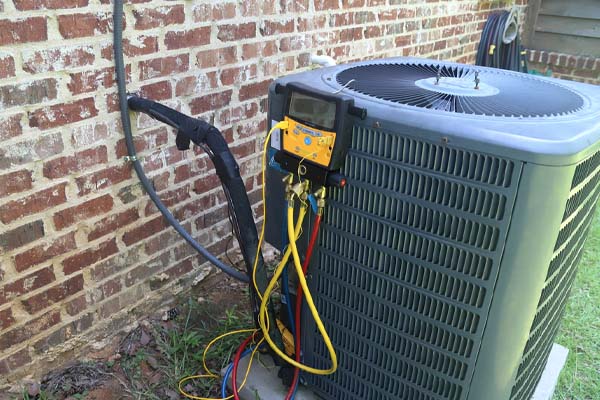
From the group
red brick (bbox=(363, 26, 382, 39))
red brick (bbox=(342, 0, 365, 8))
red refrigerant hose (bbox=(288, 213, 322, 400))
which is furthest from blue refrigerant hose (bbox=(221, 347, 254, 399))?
red brick (bbox=(363, 26, 382, 39))

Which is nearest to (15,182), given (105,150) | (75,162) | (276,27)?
(75,162)

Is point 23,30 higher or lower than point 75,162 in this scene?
higher

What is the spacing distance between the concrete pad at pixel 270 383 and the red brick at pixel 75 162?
0.86m

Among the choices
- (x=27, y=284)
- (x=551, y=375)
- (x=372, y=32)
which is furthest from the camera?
(x=372, y=32)

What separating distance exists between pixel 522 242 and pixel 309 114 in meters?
0.60

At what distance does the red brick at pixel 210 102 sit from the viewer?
1998mm

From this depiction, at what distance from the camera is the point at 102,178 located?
175cm

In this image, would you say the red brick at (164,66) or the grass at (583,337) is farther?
the grass at (583,337)

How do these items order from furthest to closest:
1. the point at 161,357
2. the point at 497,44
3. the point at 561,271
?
the point at 497,44 < the point at 161,357 < the point at 561,271

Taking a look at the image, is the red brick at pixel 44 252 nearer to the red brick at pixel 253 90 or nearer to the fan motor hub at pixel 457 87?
the red brick at pixel 253 90

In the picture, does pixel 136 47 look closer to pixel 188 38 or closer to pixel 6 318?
pixel 188 38

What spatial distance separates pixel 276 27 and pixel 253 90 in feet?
0.98

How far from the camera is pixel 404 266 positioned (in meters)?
1.30

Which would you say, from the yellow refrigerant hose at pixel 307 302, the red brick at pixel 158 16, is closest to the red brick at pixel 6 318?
the yellow refrigerant hose at pixel 307 302
